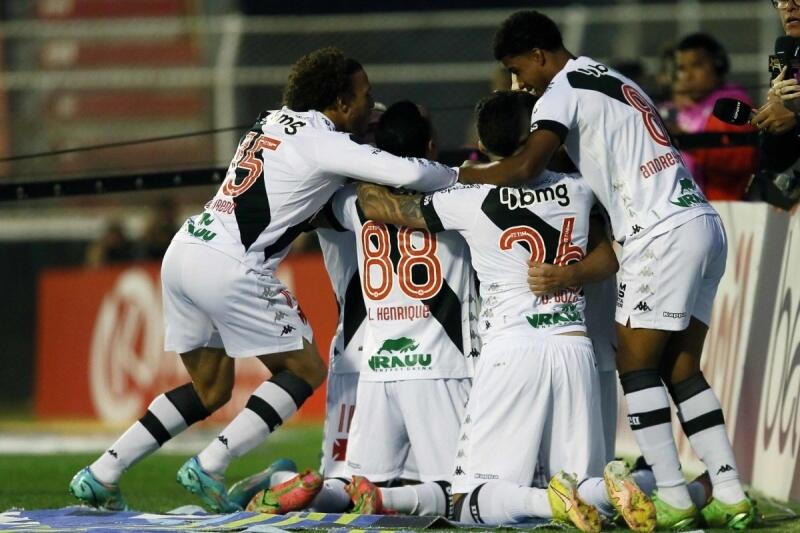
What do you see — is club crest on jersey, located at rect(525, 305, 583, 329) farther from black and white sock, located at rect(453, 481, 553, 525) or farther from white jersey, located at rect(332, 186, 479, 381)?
black and white sock, located at rect(453, 481, 553, 525)

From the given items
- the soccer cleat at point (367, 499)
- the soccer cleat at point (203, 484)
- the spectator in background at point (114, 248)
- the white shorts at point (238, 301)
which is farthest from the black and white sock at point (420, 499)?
the spectator in background at point (114, 248)

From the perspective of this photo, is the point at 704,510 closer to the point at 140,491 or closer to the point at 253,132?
the point at 253,132

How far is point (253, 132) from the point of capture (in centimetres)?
770

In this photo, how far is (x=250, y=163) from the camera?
24.8 feet

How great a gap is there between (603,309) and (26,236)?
463 inches

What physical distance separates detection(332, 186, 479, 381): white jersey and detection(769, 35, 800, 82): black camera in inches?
64.3

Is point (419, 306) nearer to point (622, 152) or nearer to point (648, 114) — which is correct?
point (622, 152)

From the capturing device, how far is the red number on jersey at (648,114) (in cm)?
687

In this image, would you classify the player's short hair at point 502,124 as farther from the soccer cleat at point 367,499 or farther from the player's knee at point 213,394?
the player's knee at point 213,394

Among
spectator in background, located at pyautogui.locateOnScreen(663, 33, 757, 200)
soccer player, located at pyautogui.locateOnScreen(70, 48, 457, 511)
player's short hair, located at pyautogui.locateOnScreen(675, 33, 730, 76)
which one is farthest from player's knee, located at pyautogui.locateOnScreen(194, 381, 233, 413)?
player's short hair, located at pyautogui.locateOnScreen(675, 33, 730, 76)

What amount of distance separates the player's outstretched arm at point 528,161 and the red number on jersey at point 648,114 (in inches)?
16.5

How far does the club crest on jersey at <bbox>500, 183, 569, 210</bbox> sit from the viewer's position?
6879mm

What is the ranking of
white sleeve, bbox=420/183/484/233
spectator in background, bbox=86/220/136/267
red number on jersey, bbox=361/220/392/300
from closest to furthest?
white sleeve, bbox=420/183/484/233
red number on jersey, bbox=361/220/392/300
spectator in background, bbox=86/220/136/267

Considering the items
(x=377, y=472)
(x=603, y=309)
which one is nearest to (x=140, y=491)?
(x=377, y=472)
